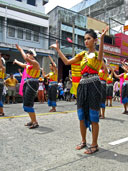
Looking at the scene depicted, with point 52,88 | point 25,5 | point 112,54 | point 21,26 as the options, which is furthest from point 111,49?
point 52,88

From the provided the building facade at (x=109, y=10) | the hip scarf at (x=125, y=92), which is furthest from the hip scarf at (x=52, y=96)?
the building facade at (x=109, y=10)

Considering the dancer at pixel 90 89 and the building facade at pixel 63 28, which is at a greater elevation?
the building facade at pixel 63 28

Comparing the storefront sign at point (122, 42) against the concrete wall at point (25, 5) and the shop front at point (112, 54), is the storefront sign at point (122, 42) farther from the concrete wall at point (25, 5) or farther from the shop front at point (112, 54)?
the concrete wall at point (25, 5)

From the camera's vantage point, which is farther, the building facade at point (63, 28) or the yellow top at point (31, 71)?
the building facade at point (63, 28)

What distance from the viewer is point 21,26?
20000 mm

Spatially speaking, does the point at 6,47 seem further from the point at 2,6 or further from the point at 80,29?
the point at 80,29

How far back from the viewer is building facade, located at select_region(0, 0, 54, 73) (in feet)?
60.7

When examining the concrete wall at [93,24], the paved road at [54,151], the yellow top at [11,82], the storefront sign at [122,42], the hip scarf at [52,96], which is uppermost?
the concrete wall at [93,24]

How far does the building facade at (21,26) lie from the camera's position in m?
18.5

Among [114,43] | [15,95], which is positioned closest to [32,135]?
[15,95]

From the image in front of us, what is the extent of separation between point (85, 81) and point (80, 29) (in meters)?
21.7

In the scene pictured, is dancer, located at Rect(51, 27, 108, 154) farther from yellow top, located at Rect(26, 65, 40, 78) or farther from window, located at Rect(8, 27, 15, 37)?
window, located at Rect(8, 27, 15, 37)

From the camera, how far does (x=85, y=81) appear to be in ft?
11.3

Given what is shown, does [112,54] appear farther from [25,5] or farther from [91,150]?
[91,150]
